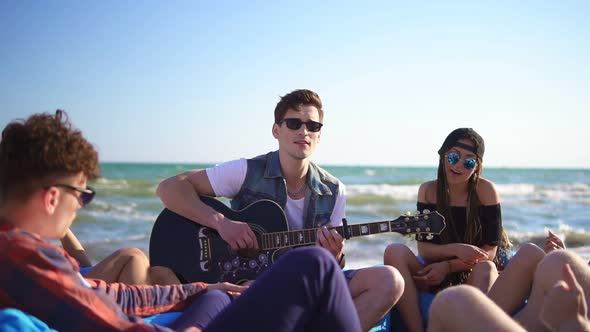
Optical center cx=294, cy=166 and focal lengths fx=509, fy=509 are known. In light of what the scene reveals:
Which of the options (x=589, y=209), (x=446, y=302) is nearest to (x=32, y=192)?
(x=446, y=302)

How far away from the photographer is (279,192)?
3436mm

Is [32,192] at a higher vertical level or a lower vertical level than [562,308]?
higher

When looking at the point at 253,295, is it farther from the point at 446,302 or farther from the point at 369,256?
the point at 369,256

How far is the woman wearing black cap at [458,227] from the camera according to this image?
3152 mm

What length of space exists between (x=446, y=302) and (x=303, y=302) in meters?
0.58

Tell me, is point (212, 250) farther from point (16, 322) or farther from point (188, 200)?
point (16, 322)

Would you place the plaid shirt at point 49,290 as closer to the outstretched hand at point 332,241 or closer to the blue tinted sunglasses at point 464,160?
the outstretched hand at point 332,241

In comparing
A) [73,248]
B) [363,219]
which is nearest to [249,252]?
[73,248]

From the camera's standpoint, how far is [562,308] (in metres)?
1.91

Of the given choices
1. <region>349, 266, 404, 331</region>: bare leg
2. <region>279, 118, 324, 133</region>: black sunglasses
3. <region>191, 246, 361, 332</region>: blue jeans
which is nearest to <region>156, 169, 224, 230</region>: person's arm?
<region>279, 118, 324, 133</region>: black sunglasses

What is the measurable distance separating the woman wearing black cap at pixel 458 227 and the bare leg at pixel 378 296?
1.35 ft

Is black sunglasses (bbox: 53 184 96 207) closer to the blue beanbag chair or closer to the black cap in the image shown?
the blue beanbag chair

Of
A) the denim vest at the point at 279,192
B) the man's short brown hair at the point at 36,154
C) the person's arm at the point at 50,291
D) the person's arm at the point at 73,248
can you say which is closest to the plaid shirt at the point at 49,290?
the person's arm at the point at 50,291

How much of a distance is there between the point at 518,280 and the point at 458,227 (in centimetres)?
65
